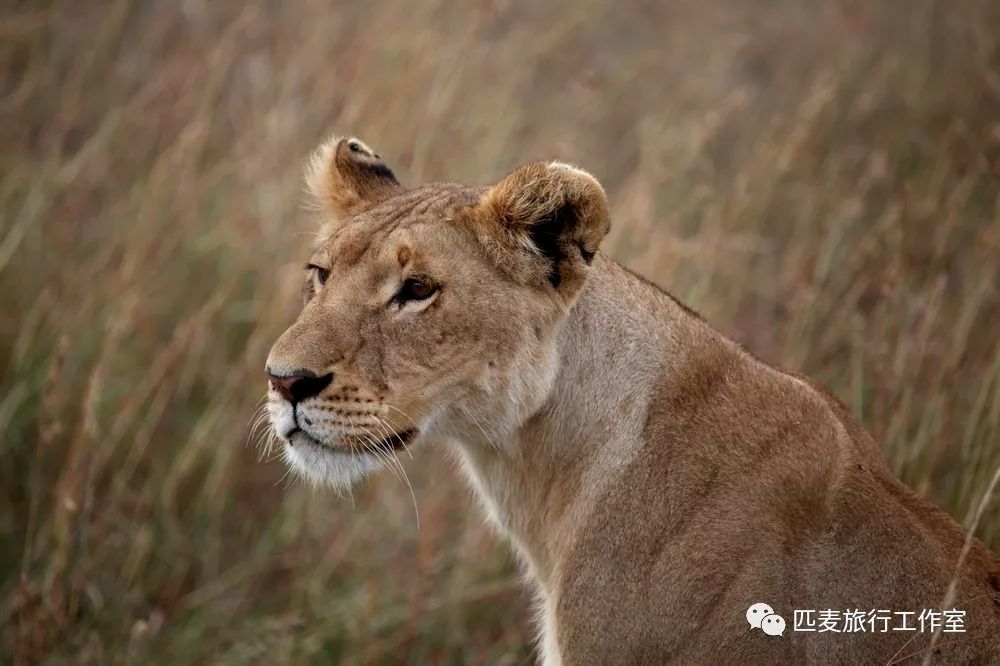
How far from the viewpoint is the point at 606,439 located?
138 inches

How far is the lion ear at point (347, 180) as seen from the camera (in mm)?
4102

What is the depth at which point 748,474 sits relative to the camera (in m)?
3.36

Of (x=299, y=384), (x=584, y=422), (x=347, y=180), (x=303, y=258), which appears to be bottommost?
(x=299, y=384)

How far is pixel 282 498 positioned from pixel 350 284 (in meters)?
2.51

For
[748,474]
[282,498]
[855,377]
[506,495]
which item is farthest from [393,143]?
[748,474]

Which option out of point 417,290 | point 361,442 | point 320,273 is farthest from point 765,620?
point 320,273

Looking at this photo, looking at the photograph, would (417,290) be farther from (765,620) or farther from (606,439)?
(765,620)

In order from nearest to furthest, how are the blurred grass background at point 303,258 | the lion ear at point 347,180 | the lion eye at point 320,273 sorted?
the lion eye at point 320,273
the lion ear at point 347,180
the blurred grass background at point 303,258

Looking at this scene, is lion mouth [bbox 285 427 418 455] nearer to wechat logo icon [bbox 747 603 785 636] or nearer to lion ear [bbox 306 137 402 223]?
lion ear [bbox 306 137 402 223]

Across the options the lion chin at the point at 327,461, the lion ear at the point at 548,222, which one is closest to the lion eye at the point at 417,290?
the lion ear at the point at 548,222

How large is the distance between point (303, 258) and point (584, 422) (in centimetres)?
301

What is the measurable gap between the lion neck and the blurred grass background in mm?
1490

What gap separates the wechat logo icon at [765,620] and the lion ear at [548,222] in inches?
39.5

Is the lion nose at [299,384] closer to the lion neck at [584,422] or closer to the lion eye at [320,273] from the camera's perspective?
the lion eye at [320,273]
